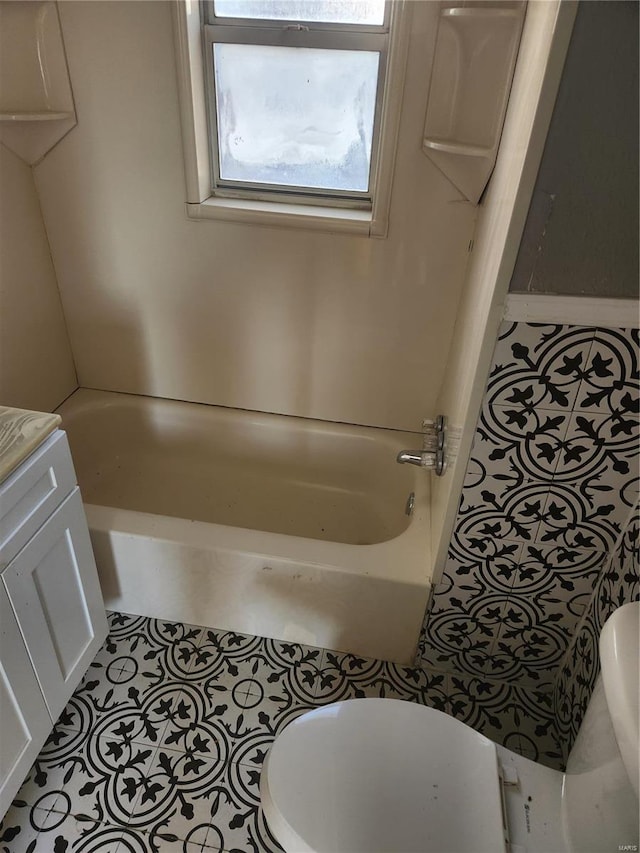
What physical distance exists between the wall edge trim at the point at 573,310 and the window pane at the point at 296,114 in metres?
0.86

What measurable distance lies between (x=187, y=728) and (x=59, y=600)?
477 mm

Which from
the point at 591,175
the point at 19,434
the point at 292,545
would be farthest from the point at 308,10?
the point at 292,545

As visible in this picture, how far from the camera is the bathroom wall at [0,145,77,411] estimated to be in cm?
167

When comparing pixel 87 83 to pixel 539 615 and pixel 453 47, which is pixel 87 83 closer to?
pixel 453 47

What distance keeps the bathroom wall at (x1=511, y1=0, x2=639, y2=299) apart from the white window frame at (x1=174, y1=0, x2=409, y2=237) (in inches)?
27.0

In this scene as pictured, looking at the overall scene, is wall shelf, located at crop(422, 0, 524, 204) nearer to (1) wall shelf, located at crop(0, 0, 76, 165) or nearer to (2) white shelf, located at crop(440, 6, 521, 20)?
(2) white shelf, located at crop(440, 6, 521, 20)

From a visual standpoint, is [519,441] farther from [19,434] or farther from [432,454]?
[19,434]

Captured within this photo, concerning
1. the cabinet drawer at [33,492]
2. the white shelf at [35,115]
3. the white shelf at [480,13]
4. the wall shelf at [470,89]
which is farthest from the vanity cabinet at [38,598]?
the white shelf at [480,13]

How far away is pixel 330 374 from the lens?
192cm

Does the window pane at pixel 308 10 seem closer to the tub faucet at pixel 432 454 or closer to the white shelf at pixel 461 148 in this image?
the white shelf at pixel 461 148

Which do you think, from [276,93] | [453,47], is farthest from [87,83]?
[453,47]

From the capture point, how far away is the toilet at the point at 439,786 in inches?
34.8

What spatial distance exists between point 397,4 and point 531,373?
92cm

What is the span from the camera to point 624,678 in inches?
32.2
